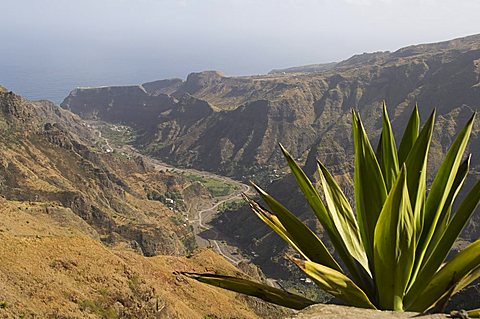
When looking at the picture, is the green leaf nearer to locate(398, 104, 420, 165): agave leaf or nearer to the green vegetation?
locate(398, 104, 420, 165): agave leaf

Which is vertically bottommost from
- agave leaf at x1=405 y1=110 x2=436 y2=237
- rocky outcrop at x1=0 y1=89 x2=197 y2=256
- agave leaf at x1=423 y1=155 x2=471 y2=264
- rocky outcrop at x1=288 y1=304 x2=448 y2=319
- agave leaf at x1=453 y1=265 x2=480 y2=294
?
rocky outcrop at x1=0 y1=89 x2=197 y2=256

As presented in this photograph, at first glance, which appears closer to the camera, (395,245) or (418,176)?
(395,245)

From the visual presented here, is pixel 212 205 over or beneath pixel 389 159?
beneath

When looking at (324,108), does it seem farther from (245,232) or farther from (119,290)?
(119,290)

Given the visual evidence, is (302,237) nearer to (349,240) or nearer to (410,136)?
(349,240)

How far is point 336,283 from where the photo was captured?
2338 mm

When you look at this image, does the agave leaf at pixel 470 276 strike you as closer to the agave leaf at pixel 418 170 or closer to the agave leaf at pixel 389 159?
the agave leaf at pixel 418 170

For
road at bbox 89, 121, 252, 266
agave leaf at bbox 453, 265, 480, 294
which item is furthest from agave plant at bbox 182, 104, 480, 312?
road at bbox 89, 121, 252, 266

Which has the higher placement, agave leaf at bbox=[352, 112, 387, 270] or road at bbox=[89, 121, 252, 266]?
agave leaf at bbox=[352, 112, 387, 270]

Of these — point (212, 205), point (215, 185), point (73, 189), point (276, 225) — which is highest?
point (276, 225)

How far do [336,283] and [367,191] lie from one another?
67 cm

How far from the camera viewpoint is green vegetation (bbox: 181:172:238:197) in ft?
366

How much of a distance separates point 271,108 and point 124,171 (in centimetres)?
5624

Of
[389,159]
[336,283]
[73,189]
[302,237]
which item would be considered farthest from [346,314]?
[73,189]
